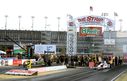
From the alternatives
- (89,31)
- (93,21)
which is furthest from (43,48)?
(93,21)

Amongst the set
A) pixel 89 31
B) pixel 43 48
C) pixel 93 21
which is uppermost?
pixel 93 21

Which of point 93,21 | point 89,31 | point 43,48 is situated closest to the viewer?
point 93,21

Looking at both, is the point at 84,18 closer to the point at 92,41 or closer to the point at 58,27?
the point at 92,41

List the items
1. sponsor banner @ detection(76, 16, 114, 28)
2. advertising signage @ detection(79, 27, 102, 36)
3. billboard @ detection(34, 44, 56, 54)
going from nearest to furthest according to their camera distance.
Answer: sponsor banner @ detection(76, 16, 114, 28)
advertising signage @ detection(79, 27, 102, 36)
billboard @ detection(34, 44, 56, 54)

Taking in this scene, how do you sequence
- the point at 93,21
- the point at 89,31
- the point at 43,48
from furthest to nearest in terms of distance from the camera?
the point at 43,48, the point at 89,31, the point at 93,21

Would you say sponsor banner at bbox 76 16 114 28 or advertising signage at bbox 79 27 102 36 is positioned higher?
sponsor banner at bbox 76 16 114 28

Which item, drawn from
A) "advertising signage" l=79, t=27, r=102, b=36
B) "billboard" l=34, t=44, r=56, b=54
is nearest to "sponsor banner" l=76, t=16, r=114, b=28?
"advertising signage" l=79, t=27, r=102, b=36

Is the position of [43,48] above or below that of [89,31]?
below

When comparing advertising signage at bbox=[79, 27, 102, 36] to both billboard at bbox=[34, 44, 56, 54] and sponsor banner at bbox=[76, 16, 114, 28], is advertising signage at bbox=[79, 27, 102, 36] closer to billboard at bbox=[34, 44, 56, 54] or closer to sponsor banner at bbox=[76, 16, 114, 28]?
sponsor banner at bbox=[76, 16, 114, 28]

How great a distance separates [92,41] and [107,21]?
281 ft

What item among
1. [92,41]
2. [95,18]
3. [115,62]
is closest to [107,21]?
[95,18]

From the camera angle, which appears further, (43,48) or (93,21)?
(43,48)

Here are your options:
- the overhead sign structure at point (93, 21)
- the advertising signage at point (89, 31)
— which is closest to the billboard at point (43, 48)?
the advertising signage at point (89, 31)

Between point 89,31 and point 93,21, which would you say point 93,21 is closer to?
point 93,21
